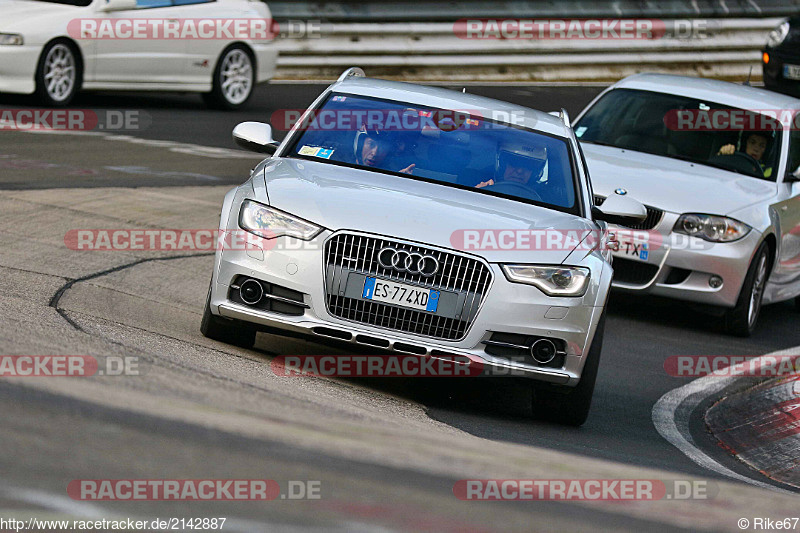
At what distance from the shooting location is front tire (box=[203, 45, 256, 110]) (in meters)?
18.7

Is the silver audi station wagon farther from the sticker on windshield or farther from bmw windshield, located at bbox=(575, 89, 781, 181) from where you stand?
bmw windshield, located at bbox=(575, 89, 781, 181)

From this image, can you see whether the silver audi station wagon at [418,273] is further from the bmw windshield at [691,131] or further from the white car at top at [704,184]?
the bmw windshield at [691,131]

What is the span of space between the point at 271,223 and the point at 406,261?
0.75 meters

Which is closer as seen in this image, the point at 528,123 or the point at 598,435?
the point at 598,435

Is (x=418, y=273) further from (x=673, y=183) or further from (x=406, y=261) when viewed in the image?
(x=673, y=183)

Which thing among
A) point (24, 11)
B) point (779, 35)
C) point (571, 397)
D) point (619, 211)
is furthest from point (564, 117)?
point (779, 35)

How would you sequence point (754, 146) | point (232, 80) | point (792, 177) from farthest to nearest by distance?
point (232, 80) < point (754, 146) < point (792, 177)

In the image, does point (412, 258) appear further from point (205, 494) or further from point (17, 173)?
point (17, 173)

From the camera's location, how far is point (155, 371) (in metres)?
5.83

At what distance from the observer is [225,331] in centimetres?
749

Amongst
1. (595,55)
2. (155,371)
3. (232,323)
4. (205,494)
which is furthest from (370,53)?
(205,494)

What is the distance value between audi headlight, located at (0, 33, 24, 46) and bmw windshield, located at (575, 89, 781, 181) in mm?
6743

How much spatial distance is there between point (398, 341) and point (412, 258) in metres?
0.41

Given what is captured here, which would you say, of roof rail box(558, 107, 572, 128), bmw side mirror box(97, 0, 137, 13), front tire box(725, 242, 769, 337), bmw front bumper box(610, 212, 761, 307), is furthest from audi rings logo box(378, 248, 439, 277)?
bmw side mirror box(97, 0, 137, 13)
